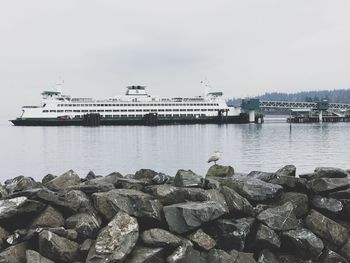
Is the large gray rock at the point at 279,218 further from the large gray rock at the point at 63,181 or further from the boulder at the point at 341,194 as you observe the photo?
the large gray rock at the point at 63,181

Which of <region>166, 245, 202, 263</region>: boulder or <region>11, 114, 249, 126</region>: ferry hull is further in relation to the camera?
<region>11, 114, 249, 126</region>: ferry hull

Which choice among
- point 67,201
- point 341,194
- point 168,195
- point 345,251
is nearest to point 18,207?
point 67,201

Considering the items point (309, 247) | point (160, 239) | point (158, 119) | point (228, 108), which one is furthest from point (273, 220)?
point (228, 108)

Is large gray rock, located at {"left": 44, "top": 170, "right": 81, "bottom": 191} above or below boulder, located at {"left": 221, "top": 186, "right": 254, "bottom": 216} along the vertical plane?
above

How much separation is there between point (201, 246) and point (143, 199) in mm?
1485

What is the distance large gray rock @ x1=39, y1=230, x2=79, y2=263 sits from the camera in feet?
24.3

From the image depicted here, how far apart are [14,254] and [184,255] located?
3019 millimetres

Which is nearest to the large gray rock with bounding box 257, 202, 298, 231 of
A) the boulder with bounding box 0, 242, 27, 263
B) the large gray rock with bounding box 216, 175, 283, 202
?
the large gray rock with bounding box 216, 175, 283, 202

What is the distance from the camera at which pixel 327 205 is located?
935 cm

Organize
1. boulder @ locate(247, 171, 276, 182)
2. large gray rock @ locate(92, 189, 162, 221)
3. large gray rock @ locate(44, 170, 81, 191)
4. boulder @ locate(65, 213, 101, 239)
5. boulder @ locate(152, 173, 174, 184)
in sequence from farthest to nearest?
boulder @ locate(247, 171, 276, 182)
boulder @ locate(152, 173, 174, 184)
large gray rock @ locate(44, 170, 81, 191)
large gray rock @ locate(92, 189, 162, 221)
boulder @ locate(65, 213, 101, 239)

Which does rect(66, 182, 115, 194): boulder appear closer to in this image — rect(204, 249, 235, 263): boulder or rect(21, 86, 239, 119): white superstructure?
rect(204, 249, 235, 263): boulder

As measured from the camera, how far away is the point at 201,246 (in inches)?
319

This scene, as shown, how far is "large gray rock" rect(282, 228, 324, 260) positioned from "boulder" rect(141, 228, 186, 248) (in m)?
2.29

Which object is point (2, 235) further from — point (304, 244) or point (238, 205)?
point (304, 244)
